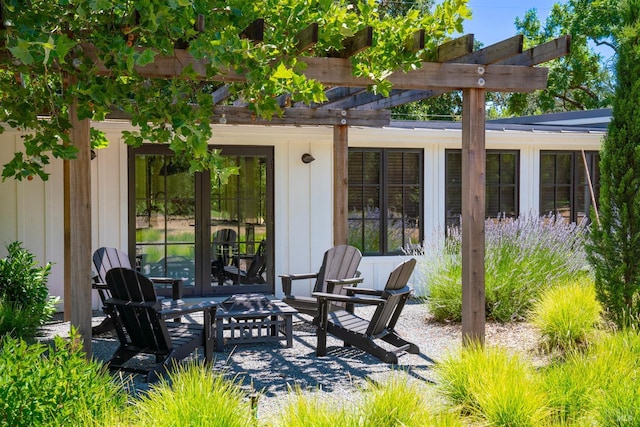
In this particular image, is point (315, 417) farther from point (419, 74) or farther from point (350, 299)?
point (419, 74)

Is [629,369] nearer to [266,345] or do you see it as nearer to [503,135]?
[266,345]

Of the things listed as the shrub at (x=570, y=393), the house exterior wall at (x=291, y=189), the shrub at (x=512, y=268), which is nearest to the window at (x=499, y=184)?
the house exterior wall at (x=291, y=189)

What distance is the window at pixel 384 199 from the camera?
9.70 m

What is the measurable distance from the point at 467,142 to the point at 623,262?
1672mm

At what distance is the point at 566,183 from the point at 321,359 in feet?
20.4

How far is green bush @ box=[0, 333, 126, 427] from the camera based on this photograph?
2965mm

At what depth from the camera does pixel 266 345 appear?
21.6 feet

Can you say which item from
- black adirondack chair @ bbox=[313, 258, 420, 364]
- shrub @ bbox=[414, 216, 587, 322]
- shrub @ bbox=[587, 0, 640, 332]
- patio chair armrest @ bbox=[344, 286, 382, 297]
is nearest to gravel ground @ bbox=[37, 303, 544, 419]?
black adirondack chair @ bbox=[313, 258, 420, 364]

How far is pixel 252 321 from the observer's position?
6316 mm

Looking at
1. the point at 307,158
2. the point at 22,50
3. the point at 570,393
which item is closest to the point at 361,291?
the point at 570,393

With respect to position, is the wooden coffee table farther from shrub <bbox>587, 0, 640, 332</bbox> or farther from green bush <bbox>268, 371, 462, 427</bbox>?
shrub <bbox>587, 0, 640, 332</bbox>

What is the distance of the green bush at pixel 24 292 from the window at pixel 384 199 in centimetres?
420

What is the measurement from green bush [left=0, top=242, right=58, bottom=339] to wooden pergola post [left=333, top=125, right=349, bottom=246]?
10.6 feet

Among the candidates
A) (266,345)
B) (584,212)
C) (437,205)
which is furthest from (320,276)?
(584,212)
